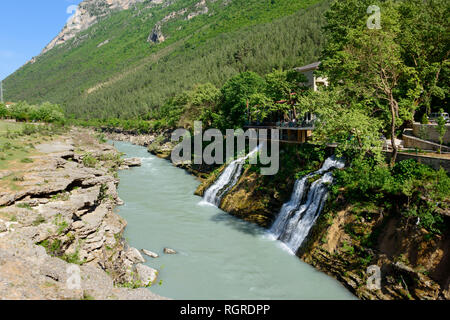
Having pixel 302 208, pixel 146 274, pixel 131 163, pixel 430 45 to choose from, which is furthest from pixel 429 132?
pixel 131 163

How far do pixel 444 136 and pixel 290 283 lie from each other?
15.1m

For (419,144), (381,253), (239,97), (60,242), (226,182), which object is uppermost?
(239,97)

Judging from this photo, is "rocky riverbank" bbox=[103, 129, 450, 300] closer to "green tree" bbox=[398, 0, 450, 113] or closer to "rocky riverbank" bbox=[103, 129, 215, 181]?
"green tree" bbox=[398, 0, 450, 113]

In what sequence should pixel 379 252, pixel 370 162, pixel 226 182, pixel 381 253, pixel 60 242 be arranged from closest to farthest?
pixel 60 242 < pixel 381 253 < pixel 379 252 < pixel 370 162 < pixel 226 182

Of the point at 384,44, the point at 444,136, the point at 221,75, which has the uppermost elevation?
the point at 221,75

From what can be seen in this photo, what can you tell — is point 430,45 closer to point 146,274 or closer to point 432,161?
point 432,161

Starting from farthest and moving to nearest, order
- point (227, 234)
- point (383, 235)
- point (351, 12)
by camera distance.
Result: point (351, 12) → point (227, 234) → point (383, 235)

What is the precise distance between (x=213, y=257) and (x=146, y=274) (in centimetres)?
475

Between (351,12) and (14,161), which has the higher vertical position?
(351,12)

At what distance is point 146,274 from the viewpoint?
1614 centimetres

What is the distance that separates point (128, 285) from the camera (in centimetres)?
1465

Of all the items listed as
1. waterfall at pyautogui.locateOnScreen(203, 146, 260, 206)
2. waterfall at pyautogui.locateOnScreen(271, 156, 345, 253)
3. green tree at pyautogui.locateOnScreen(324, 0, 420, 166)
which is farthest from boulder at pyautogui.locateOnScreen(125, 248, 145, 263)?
green tree at pyautogui.locateOnScreen(324, 0, 420, 166)

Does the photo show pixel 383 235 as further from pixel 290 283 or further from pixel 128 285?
pixel 128 285
